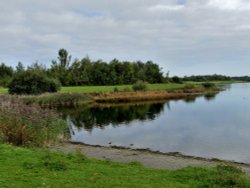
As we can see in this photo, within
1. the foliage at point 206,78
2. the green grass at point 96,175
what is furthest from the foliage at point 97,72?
the green grass at point 96,175

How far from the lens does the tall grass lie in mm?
12586

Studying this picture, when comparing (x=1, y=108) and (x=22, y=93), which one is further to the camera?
(x=22, y=93)

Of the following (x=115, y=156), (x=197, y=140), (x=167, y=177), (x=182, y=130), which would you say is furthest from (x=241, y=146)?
(x=167, y=177)

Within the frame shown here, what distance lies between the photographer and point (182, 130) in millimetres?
23781

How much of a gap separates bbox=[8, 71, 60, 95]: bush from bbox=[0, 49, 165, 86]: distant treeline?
2746cm

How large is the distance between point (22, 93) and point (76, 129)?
25.9 m

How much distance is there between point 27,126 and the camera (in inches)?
522

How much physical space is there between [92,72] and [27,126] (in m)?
74.3

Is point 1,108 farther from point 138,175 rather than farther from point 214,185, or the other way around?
point 214,185

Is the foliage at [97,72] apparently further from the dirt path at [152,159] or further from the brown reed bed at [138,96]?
the dirt path at [152,159]

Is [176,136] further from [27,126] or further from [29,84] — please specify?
[29,84]

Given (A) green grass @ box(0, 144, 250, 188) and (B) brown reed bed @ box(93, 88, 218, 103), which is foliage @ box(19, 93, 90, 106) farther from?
(A) green grass @ box(0, 144, 250, 188)

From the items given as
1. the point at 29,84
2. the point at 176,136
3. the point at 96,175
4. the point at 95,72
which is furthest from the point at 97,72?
the point at 96,175

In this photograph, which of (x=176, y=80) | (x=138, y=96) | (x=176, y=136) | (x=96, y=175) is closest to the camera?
(x=96, y=175)
